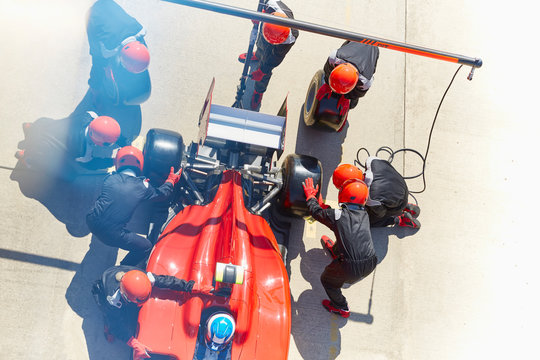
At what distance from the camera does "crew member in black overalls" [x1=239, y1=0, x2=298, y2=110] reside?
4629 millimetres

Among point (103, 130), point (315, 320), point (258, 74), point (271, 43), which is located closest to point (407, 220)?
point (315, 320)

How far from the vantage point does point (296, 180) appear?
16.4 ft

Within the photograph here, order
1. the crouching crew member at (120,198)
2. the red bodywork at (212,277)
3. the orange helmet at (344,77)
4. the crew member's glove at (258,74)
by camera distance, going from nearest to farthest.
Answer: the red bodywork at (212,277) → the crouching crew member at (120,198) → the orange helmet at (344,77) → the crew member's glove at (258,74)

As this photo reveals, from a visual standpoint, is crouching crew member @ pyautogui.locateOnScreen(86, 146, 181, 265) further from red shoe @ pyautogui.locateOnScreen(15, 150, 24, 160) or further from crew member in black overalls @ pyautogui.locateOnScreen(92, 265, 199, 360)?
red shoe @ pyautogui.locateOnScreen(15, 150, 24, 160)

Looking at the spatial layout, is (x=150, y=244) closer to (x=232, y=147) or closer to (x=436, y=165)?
(x=232, y=147)

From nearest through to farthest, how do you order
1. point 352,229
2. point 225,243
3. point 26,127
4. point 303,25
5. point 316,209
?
point 303,25
point 225,243
point 352,229
point 316,209
point 26,127

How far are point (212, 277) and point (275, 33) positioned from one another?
3039 mm

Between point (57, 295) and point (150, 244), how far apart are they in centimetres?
147

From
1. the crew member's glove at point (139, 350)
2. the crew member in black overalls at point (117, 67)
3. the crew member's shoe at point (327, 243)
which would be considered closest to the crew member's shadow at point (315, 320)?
the crew member's shoe at point (327, 243)

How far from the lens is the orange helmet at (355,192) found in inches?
179

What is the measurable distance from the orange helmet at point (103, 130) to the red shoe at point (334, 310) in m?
3.75

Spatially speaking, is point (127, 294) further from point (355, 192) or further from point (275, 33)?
point (275, 33)

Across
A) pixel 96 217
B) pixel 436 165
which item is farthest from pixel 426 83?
pixel 96 217

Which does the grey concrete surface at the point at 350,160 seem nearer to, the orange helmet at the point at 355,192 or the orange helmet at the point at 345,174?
the orange helmet at the point at 345,174
